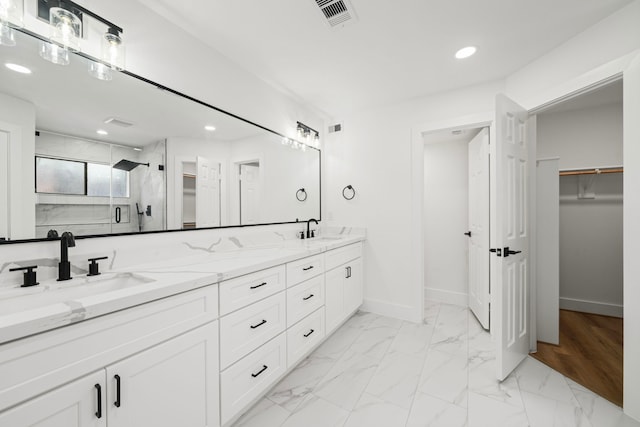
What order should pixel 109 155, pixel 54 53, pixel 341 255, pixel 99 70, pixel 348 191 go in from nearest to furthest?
1. pixel 54 53
2. pixel 99 70
3. pixel 109 155
4. pixel 341 255
5. pixel 348 191

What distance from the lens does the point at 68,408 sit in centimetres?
84

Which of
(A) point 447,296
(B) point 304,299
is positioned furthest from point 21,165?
(A) point 447,296

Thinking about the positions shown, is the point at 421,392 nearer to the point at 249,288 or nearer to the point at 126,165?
the point at 249,288

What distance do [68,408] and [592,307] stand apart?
462 cm

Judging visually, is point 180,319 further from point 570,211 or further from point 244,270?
point 570,211

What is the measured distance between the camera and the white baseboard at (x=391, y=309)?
2834 millimetres

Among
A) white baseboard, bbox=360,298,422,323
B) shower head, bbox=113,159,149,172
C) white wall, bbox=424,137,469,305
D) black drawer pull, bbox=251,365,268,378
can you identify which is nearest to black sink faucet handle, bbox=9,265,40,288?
shower head, bbox=113,159,149,172

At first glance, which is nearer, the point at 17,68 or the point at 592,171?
the point at 17,68

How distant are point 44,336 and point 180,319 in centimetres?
43

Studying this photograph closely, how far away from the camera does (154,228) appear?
63.1 inches

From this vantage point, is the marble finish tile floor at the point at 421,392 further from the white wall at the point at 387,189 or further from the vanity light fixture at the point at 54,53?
the vanity light fixture at the point at 54,53

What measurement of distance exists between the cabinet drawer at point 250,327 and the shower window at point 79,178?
981 mm

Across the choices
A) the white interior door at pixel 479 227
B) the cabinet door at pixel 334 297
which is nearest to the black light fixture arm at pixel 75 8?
the cabinet door at pixel 334 297

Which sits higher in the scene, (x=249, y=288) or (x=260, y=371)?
(x=249, y=288)
